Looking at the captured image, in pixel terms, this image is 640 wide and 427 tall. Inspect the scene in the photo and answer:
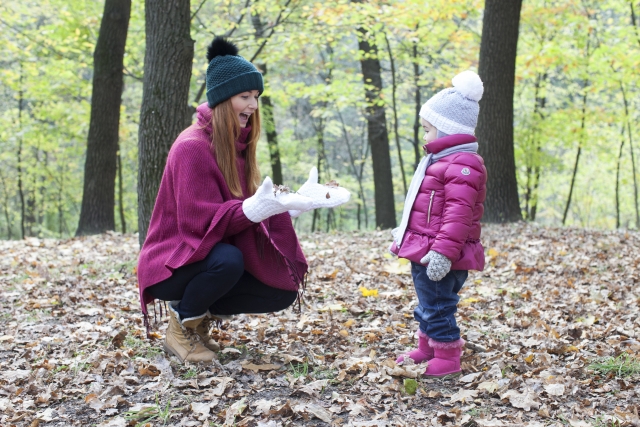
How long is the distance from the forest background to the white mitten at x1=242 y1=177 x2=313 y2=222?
2775 mm

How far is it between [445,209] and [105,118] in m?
7.53

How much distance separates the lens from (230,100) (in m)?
3.46

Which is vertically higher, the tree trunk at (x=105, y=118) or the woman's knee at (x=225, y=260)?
the tree trunk at (x=105, y=118)

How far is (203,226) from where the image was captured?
3248 mm

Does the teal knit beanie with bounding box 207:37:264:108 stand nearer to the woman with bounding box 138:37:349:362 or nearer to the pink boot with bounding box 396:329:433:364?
the woman with bounding box 138:37:349:362

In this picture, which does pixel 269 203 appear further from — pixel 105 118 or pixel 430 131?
pixel 105 118

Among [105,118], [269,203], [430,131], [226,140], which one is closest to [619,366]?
[430,131]

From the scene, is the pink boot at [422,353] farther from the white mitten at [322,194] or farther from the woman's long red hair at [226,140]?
the woman's long red hair at [226,140]

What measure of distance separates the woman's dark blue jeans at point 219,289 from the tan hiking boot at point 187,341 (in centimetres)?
5

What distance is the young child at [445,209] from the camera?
3.18m

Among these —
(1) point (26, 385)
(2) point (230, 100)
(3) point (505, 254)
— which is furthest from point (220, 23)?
(1) point (26, 385)

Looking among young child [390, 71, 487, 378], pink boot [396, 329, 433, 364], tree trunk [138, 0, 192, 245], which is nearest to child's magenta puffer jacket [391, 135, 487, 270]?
young child [390, 71, 487, 378]

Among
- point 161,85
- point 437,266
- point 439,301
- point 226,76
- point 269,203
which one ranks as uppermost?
point 161,85

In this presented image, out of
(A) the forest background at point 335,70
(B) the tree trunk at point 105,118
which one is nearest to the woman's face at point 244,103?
(A) the forest background at point 335,70
